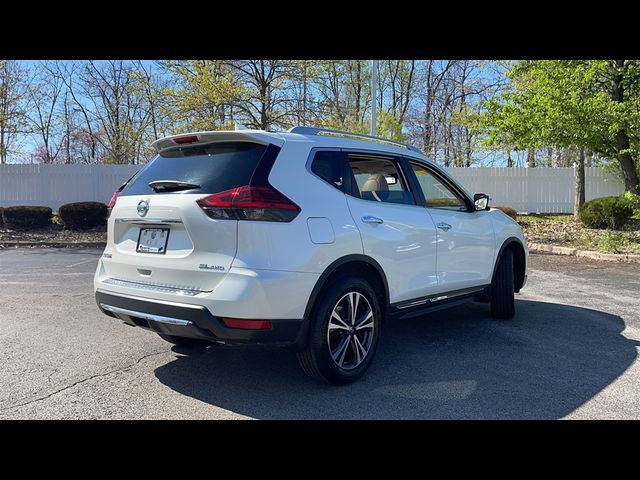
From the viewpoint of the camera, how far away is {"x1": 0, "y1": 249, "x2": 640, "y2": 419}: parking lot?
3355mm

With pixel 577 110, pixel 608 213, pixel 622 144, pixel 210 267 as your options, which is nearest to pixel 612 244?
pixel 608 213

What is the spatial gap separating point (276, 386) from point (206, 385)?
55cm

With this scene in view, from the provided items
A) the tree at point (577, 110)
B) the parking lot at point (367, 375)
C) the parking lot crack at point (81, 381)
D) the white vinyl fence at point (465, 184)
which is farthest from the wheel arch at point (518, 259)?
the white vinyl fence at point (465, 184)

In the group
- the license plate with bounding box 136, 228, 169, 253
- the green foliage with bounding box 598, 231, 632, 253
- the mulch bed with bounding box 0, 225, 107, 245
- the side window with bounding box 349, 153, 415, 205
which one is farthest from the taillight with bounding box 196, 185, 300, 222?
the mulch bed with bounding box 0, 225, 107, 245

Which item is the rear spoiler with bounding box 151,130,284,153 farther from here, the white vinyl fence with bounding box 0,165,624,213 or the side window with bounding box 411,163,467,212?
the white vinyl fence with bounding box 0,165,624,213

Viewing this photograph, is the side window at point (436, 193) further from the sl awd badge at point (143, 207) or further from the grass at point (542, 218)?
the grass at point (542, 218)

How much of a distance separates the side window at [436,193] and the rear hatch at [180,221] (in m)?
1.97

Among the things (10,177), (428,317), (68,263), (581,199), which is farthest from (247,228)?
(10,177)

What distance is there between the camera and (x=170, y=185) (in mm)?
3520

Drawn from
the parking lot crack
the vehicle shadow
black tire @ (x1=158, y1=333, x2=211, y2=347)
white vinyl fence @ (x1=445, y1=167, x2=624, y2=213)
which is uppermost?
white vinyl fence @ (x1=445, y1=167, x2=624, y2=213)

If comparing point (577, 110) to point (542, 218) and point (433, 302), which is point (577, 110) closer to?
point (542, 218)

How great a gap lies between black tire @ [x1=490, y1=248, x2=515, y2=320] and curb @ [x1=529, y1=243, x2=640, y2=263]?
6.89m

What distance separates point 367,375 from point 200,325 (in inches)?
61.1
